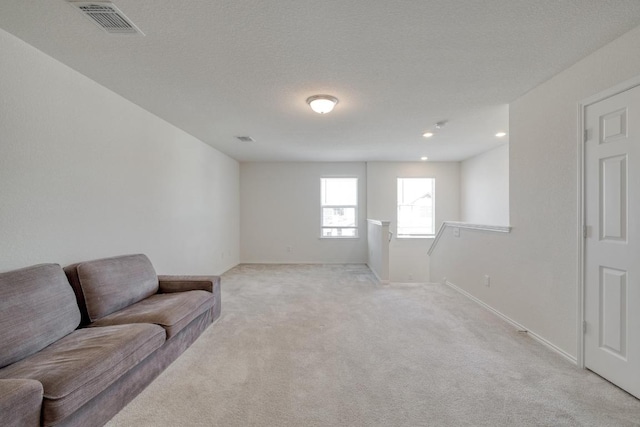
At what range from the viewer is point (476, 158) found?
6.08 m

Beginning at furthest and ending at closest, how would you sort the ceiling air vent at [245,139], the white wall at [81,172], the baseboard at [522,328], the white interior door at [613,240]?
the ceiling air vent at [245,139]
the baseboard at [522,328]
the white wall at [81,172]
the white interior door at [613,240]

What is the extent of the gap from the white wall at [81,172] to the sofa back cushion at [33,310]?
0.30 meters

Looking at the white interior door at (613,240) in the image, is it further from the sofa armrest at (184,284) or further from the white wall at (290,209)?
the white wall at (290,209)

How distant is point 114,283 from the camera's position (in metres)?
2.42

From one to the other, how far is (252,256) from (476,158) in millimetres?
5487

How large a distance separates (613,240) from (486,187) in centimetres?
395

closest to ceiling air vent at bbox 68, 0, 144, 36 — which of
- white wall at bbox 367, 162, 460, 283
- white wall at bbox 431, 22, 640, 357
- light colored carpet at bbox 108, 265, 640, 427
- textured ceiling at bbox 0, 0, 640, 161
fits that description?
textured ceiling at bbox 0, 0, 640, 161

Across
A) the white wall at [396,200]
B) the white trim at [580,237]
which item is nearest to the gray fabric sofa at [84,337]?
the white trim at [580,237]

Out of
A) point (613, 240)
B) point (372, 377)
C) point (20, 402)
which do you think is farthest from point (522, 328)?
point (20, 402)

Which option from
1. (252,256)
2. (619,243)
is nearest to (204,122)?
(252,256)

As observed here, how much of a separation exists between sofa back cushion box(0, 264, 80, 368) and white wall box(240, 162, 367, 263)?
4765 millimetres

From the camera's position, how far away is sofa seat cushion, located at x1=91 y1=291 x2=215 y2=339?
2.19 m

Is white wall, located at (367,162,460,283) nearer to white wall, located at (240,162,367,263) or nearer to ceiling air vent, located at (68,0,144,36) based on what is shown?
white wall, located at (240,162,367,263)

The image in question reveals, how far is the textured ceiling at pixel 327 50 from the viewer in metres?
1.70
